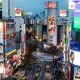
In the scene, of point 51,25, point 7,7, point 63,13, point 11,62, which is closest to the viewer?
point 11,62

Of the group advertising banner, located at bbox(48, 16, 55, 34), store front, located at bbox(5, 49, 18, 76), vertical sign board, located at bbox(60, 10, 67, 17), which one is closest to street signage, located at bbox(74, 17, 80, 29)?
store front, located at bbox(5, 49, 18, 76)

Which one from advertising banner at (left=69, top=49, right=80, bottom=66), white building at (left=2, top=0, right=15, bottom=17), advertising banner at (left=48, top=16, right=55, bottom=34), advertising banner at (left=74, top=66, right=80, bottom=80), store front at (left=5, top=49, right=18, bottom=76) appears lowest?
store front at (left=5, top=49, right=18, bottom=76)

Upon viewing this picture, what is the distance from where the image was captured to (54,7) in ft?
258

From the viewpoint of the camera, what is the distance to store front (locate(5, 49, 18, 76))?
39.3 m

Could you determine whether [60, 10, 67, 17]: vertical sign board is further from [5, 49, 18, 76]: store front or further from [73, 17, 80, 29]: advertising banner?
[73, 17, 80, 29]: advertising banner

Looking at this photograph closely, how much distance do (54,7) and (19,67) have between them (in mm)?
34602

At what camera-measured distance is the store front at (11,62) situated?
129 ft

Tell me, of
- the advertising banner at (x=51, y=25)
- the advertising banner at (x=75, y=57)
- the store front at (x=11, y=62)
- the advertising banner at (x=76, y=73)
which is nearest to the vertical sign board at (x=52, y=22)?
the advertising banner at (x=51, y=25)

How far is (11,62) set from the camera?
4212 centimetres

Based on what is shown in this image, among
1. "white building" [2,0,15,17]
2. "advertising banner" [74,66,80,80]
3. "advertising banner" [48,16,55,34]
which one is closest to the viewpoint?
"advertising banner" [74,66,80,80]

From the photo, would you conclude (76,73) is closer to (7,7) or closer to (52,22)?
(7,7)

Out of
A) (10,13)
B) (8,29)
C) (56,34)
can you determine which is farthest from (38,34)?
(8,29)

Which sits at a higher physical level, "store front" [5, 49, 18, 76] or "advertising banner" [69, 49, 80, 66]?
"advertising banner" [69, 49, 80, 66]

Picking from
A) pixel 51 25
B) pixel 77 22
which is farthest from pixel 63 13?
pixel 77 22
